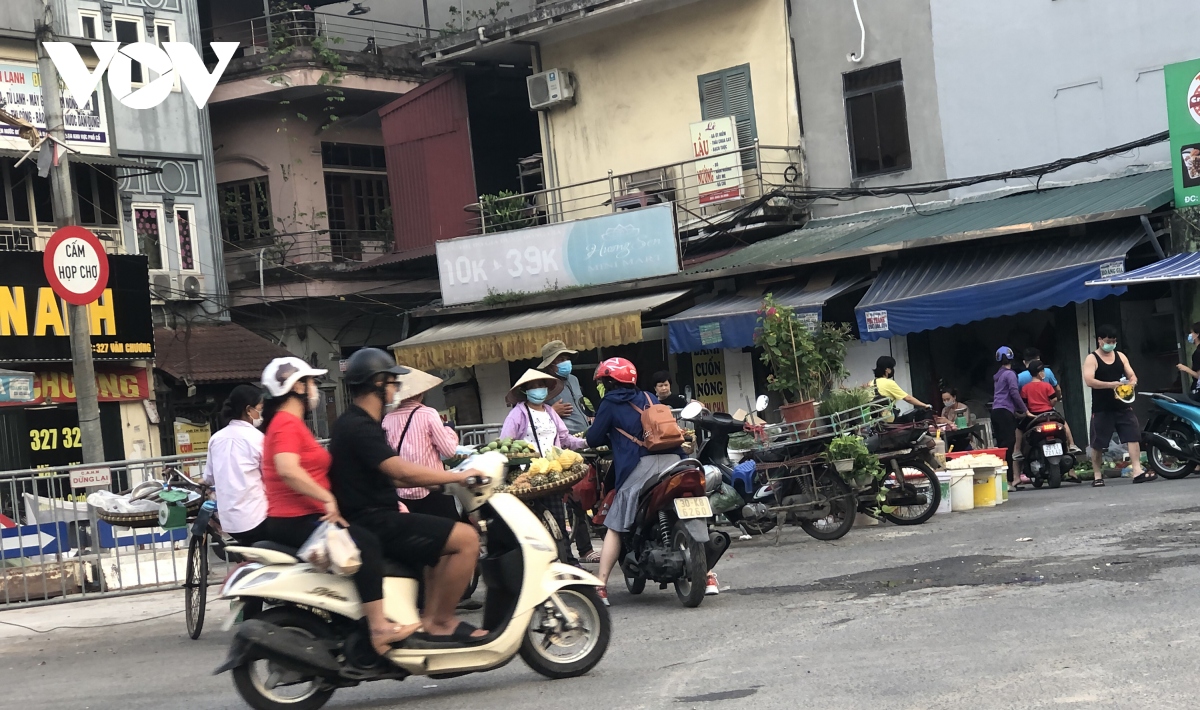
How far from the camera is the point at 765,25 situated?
2247 centimetres

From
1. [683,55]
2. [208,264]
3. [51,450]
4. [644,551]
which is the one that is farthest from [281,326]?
[644,551]

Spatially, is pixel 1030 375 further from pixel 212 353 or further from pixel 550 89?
pixel 212 353

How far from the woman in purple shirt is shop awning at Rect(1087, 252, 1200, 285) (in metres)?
1.35

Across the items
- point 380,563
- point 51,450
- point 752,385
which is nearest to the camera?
point 380,563

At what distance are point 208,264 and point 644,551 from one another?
21.1 metres

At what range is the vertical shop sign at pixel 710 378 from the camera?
72.3 ft

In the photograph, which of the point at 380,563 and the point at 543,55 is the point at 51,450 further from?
the point at 380,563

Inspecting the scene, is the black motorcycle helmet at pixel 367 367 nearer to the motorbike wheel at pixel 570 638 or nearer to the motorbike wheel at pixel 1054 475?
the motorbike wheel at pixel 570 638

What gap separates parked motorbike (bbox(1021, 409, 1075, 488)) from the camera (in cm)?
1565

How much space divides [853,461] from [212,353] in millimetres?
18072

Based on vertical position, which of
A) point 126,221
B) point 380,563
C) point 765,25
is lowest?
point 380,563

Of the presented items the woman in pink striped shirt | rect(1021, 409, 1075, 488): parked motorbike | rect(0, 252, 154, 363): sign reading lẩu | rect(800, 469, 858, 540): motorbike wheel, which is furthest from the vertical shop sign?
the woman in pink striped shirt

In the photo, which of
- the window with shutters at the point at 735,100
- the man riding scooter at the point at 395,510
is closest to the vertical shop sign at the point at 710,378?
the window with shutters at the point at 735,100

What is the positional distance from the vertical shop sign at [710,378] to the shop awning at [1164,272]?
7.02 m
